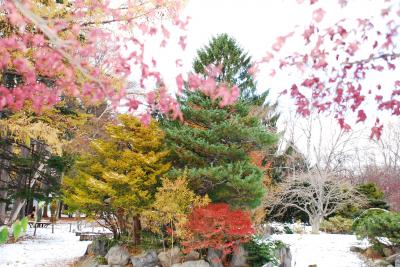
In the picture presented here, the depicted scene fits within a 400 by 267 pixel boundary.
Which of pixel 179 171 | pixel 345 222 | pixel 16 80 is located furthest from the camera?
A: pixel 345 222

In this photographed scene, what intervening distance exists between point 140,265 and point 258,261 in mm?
3410

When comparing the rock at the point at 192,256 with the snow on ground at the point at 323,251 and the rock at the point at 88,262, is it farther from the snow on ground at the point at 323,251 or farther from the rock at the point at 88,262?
the snow on ground at the point at 323,251

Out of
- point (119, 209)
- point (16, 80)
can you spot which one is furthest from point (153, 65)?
point (16, 80)

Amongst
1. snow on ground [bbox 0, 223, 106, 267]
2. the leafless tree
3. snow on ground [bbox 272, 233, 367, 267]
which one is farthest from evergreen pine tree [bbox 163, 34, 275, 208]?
the leafless tree

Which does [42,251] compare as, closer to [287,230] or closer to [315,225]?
[287,230]

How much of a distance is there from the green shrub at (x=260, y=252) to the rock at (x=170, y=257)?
203 cm

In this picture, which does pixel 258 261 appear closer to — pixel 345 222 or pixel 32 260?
pixel 32 260

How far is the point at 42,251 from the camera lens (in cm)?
→ 1470

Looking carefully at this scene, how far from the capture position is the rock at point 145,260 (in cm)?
1150

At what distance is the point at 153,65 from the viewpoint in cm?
319

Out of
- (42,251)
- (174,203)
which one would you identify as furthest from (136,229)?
(42,251)

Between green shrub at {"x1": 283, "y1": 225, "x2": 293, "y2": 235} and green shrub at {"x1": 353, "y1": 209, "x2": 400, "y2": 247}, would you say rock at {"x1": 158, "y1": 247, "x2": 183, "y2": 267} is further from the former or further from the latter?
green shrub at {"x1": 283, "y1": 225, "x2": 293, "y2": 235}

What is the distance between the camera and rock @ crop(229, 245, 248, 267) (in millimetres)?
11613

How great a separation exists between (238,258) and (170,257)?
1.98 m
